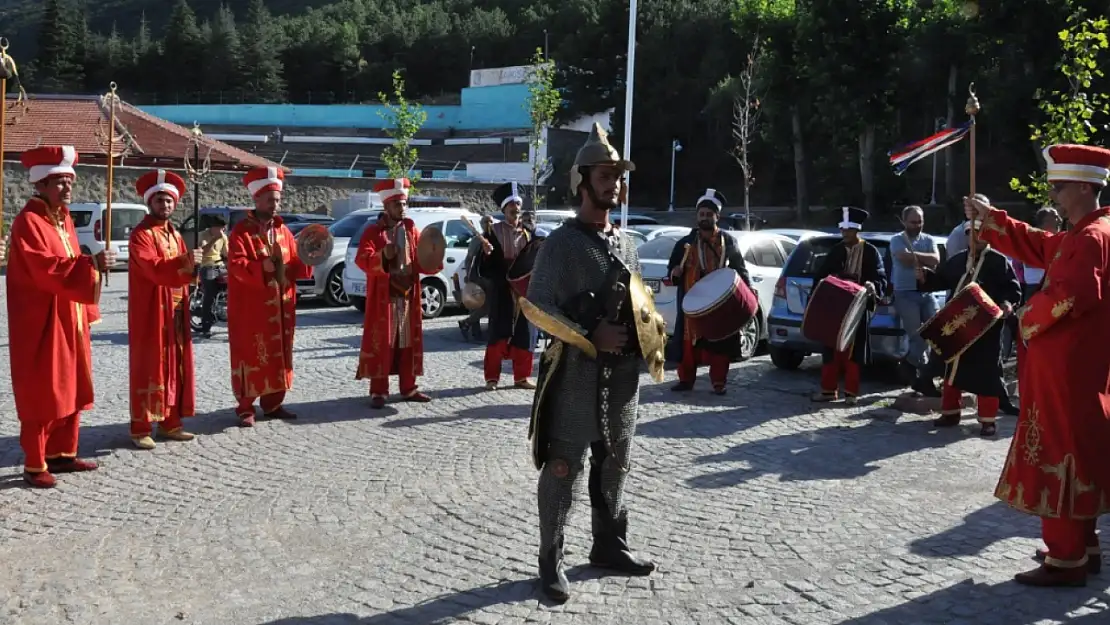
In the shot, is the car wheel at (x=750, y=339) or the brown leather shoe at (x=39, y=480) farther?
the car wheel at (x=750, y=339)

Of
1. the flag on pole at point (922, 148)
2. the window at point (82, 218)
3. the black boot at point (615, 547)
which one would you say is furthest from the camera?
the window at point (82, 218)

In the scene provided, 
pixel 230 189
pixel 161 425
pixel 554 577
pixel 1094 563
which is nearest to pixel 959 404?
pixel 1094 563

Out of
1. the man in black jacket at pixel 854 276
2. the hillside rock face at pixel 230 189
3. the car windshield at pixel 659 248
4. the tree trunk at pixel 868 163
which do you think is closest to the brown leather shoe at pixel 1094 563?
the man in black jacket at pixel 854 276

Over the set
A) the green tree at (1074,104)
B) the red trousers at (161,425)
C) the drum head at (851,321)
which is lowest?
the red trousers at (161,425)

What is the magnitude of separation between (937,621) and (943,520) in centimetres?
177

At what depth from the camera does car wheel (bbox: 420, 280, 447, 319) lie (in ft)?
57.0

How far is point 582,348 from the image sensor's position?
508 centimetres

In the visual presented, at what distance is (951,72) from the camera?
4316 centimetres

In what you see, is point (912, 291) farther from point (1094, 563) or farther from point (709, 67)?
point (709, 67)

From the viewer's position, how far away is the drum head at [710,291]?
912cm

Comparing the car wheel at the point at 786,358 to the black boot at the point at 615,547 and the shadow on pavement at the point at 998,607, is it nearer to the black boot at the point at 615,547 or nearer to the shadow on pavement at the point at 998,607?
the shadow on pavement at the point at 998,607

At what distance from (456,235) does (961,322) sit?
34.5 ft

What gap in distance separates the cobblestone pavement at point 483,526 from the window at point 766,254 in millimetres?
4267

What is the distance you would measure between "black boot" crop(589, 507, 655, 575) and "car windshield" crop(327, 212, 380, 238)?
47.7 ft
